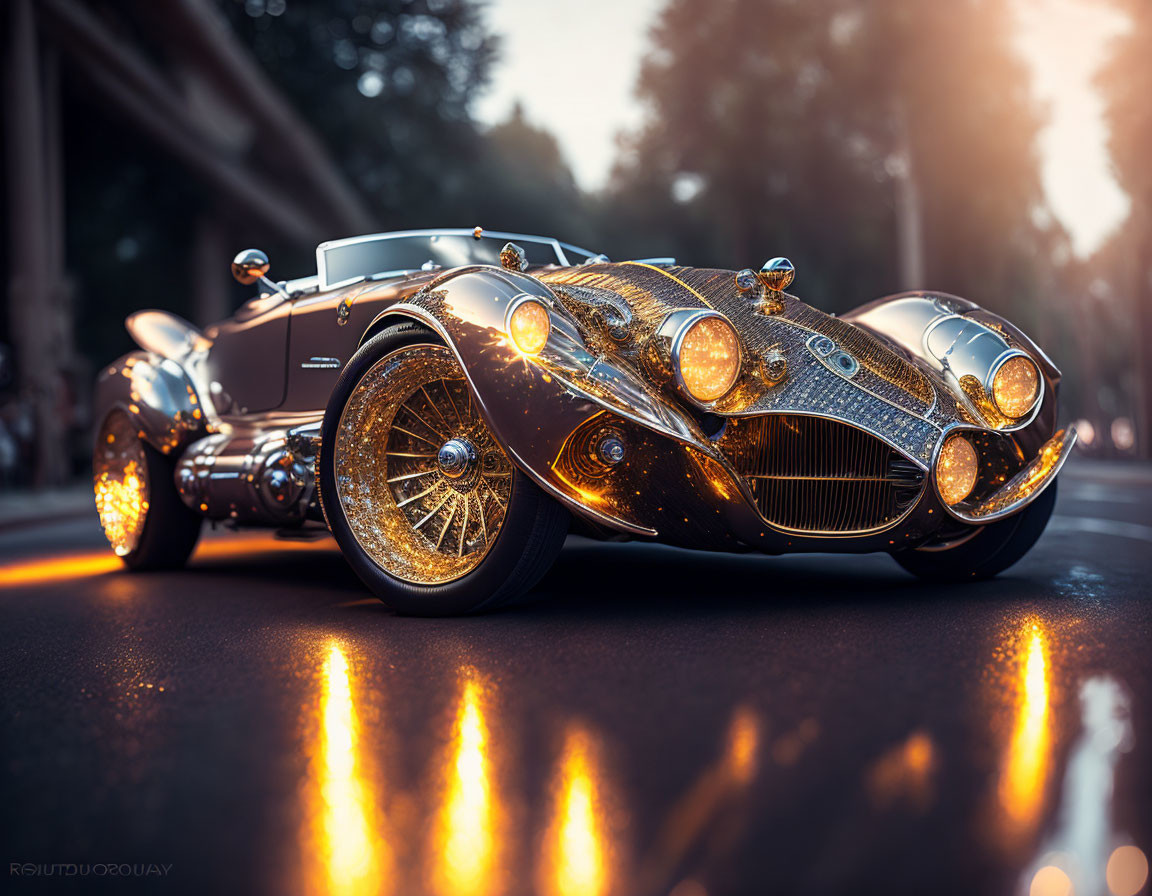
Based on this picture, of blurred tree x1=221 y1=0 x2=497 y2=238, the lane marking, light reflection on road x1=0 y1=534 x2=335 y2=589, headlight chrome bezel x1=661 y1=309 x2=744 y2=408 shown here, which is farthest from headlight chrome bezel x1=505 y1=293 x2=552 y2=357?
blurred tree x1=221 y1=0 x2=497 y2=238

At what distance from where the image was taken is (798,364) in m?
3.63

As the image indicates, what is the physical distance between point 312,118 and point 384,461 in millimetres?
22788

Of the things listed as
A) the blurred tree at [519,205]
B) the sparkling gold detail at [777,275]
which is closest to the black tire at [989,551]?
the sparkling gold detail at [777,275]

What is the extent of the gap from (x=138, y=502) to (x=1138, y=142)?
1785 cm

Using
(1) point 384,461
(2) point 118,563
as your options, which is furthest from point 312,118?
(1) point 384,461

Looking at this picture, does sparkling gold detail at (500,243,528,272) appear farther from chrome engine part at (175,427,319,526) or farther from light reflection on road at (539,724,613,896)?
light reflection on road at (539,724,613,896)

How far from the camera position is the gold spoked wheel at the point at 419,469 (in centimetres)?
364

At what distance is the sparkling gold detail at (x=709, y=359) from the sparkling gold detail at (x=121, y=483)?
3.06 m

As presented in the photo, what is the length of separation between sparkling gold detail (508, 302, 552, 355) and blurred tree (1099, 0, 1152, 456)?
17.9 m

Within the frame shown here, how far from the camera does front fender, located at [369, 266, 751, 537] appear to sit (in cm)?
329

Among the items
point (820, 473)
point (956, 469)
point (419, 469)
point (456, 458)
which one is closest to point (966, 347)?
point (956, 469)

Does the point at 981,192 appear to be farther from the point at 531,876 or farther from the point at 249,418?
the point at 531,876

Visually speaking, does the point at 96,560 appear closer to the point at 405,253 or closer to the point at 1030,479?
the point at 405,253

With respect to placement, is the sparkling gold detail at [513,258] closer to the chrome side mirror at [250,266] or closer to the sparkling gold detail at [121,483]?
the chrome side mirror at [250,266]
